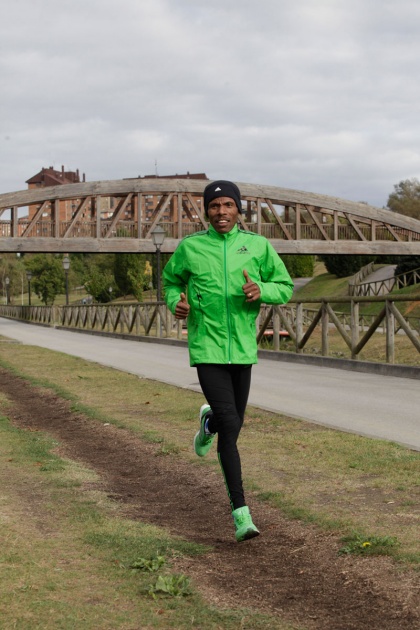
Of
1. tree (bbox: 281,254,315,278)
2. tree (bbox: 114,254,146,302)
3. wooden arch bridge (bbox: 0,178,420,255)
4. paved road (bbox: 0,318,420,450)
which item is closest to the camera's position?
paved road (bbox: 0,318,420,450)

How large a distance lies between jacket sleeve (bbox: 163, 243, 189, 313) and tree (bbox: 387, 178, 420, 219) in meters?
97.5

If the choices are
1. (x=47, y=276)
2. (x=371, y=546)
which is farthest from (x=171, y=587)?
(x=47, y=276)

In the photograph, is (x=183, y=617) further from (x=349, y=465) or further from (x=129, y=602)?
(x=349, y=465)

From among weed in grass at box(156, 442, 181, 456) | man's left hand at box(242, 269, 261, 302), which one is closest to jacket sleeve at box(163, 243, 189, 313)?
man's left hand at box(242, 269, 261, 302)

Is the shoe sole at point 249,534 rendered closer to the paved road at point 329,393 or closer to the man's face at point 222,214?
the man's face at point 222,214

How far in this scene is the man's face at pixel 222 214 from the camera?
5617 mm

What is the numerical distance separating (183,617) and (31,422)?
7.39 metres

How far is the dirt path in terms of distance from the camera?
13.2ft

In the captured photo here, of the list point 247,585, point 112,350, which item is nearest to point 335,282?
point 112,350

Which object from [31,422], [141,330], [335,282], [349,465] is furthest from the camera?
[335,282]

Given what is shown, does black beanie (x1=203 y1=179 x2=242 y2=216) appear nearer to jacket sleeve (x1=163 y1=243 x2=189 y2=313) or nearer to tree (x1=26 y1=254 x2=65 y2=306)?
jacket sleeve (x1=163 y1=243 x2=189 y2=313)

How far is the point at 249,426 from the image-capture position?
968 cm

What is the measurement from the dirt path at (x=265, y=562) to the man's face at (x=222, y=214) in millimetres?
1694

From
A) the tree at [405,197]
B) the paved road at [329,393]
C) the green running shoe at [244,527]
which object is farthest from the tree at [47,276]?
the green running shoe at [244,527]
